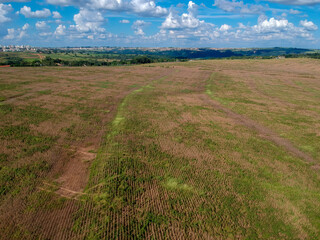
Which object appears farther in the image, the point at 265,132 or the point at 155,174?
the point at 265,132

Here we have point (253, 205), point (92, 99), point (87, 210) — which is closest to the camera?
point (87, 210)

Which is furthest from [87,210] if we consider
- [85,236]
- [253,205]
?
[253,205]

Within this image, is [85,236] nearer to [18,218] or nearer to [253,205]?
[18,218]

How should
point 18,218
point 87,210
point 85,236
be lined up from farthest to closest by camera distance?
point 87,210, point 18,218, point 85,236

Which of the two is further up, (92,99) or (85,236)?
(92,99)

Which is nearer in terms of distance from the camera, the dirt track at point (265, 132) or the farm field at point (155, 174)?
the farm field at point (155, 174)

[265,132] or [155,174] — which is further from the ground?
[265,132]

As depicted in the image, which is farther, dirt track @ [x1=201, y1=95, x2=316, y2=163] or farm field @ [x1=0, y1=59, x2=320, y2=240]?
dirt track @ [x1=201, y1=95, x2=316, y2=163]

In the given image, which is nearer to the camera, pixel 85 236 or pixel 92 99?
pixel 85 236
